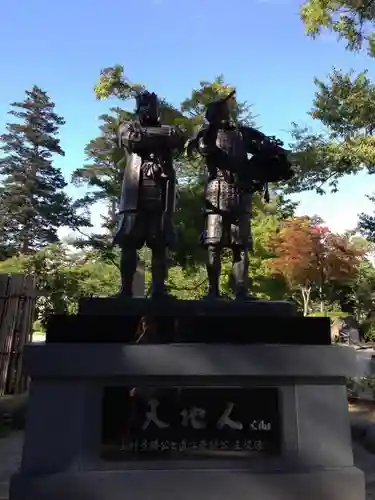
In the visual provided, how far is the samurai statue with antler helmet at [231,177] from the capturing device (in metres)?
4.44

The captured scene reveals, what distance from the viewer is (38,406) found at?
125 inches

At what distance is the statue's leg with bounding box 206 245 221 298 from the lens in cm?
438

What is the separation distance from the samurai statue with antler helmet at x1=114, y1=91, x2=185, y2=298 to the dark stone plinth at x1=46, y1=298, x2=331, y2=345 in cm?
59

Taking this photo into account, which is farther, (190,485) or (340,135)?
(340,135)

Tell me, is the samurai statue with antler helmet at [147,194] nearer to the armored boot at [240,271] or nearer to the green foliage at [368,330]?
the armored boot at [240,271]

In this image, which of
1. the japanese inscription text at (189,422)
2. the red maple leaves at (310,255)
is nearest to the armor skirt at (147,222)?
the japanese inscription text at (189,422)

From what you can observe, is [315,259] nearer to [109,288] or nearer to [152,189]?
[109,288]

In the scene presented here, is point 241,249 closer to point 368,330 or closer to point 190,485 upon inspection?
point 190,485

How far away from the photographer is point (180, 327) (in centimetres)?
342

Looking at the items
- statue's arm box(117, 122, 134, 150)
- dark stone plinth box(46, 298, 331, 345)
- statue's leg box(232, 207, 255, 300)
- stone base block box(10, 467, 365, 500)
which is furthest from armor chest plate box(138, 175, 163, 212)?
stone base block box(10, 467, 365, 500)

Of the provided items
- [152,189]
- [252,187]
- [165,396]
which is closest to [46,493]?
[165,396]

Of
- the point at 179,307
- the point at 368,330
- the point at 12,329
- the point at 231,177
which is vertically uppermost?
the point at 368,330

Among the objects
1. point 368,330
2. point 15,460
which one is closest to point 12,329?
point 15,460

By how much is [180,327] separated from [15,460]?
9.07 ft
